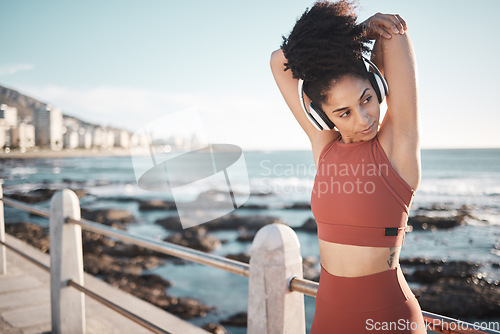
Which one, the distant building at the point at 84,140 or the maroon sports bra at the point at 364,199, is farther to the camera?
the distant building at the point at 84,140

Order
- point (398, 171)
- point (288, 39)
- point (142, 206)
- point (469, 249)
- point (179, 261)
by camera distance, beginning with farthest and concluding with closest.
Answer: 1. point (142, 206)
2. point (469, 249)
3. point (179, 261)
4. point (288, 39)
5. point (398, 171)

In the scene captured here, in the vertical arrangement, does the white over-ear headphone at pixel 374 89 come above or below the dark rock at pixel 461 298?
above

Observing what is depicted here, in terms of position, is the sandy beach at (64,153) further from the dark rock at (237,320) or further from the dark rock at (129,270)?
the dark rock at (237,320)

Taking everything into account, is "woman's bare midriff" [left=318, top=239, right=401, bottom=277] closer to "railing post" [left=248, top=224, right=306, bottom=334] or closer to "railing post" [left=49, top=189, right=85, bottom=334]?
"railing post" [left=248, top=224, right=306, bottom=334]

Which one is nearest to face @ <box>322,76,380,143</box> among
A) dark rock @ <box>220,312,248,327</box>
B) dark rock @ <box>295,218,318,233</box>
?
dark rock @ <box>220,312,248,327</box>

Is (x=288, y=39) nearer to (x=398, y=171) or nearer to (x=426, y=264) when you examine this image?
(x=398, y=171)

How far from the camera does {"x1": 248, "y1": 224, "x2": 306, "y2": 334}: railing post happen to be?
1.54 meters

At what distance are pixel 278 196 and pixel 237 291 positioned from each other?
912 inches

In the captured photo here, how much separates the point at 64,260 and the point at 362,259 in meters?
2.58

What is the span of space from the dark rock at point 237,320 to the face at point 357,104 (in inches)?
265

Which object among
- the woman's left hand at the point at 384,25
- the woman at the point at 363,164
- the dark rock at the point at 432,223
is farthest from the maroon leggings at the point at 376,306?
the dark rock at the point at 432,223

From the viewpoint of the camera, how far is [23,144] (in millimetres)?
106125

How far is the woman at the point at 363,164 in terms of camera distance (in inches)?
39.8

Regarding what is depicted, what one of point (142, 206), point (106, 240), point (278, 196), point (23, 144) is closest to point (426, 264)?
point (106, 240)
